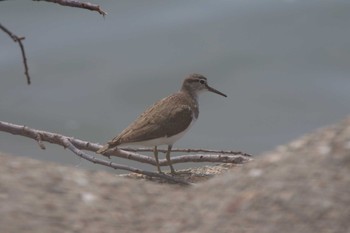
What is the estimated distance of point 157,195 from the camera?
6539mm

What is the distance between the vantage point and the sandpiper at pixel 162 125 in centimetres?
1084

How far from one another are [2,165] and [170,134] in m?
4.55

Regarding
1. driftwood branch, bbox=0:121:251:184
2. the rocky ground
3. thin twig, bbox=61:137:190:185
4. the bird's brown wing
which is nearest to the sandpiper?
the bird's brown wing

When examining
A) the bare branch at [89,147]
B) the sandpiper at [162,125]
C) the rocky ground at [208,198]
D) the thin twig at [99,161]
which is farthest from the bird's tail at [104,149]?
the rocky ground at [208,198]

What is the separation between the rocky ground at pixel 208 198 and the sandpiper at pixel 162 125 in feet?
13.4

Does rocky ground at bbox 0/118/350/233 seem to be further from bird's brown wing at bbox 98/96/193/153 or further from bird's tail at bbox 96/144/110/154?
bird's brown wing at bbox 98/96/193/153

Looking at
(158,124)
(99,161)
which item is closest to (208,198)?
(99,161)

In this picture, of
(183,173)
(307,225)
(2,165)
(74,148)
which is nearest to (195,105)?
(183,173)

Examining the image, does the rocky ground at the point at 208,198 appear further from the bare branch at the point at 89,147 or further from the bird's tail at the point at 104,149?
the bird's tail at the point at 104,149

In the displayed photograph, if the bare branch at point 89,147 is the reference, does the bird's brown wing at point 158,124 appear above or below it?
above

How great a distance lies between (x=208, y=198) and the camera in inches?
248

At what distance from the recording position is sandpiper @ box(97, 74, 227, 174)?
10836mm

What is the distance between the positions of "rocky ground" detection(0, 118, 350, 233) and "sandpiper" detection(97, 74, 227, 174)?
13.4 ft

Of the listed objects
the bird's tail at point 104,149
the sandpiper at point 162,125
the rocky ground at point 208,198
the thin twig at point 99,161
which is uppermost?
the sandpiper at point 162,125
